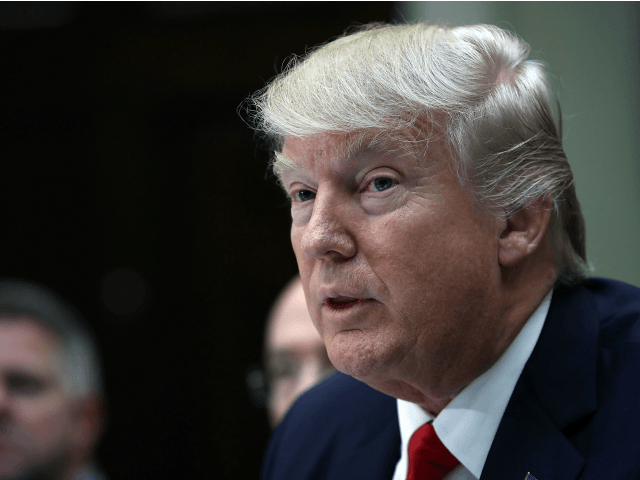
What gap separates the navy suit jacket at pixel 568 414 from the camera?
1223mm

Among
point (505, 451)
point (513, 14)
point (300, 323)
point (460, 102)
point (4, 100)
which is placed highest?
point (4, 100)

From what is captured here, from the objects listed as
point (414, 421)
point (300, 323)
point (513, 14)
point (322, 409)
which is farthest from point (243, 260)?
point (414, 421)

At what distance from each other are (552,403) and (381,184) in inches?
22.6

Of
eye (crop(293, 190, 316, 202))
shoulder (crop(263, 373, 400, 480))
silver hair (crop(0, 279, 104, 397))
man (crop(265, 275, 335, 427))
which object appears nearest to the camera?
eye (crop(293, 190, 316, 202))

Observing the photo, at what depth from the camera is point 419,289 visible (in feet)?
4.27

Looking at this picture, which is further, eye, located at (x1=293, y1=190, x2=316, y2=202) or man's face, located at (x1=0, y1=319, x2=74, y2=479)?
man's face, located at (x1=0, y1=319, x2=74, y2=479)

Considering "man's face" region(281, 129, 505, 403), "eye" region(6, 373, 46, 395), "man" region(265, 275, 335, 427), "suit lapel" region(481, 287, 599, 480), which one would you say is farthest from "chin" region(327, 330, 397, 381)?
"eye" region(6, 373, 46, 395)

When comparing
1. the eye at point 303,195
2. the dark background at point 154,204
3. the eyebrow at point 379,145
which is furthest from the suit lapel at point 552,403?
the dark background at point 154,204

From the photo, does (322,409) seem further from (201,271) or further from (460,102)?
(201,271)

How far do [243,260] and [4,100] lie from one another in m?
1.88

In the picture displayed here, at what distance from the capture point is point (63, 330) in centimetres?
A: 339

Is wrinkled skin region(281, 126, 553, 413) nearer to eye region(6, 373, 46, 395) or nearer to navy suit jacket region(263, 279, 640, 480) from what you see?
navy suit jacket region(263, 279, 640, 480)

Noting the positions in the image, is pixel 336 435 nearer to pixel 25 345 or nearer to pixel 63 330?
pixel 25 345

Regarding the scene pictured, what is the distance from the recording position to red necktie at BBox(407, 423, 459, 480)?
1396 millimetres
